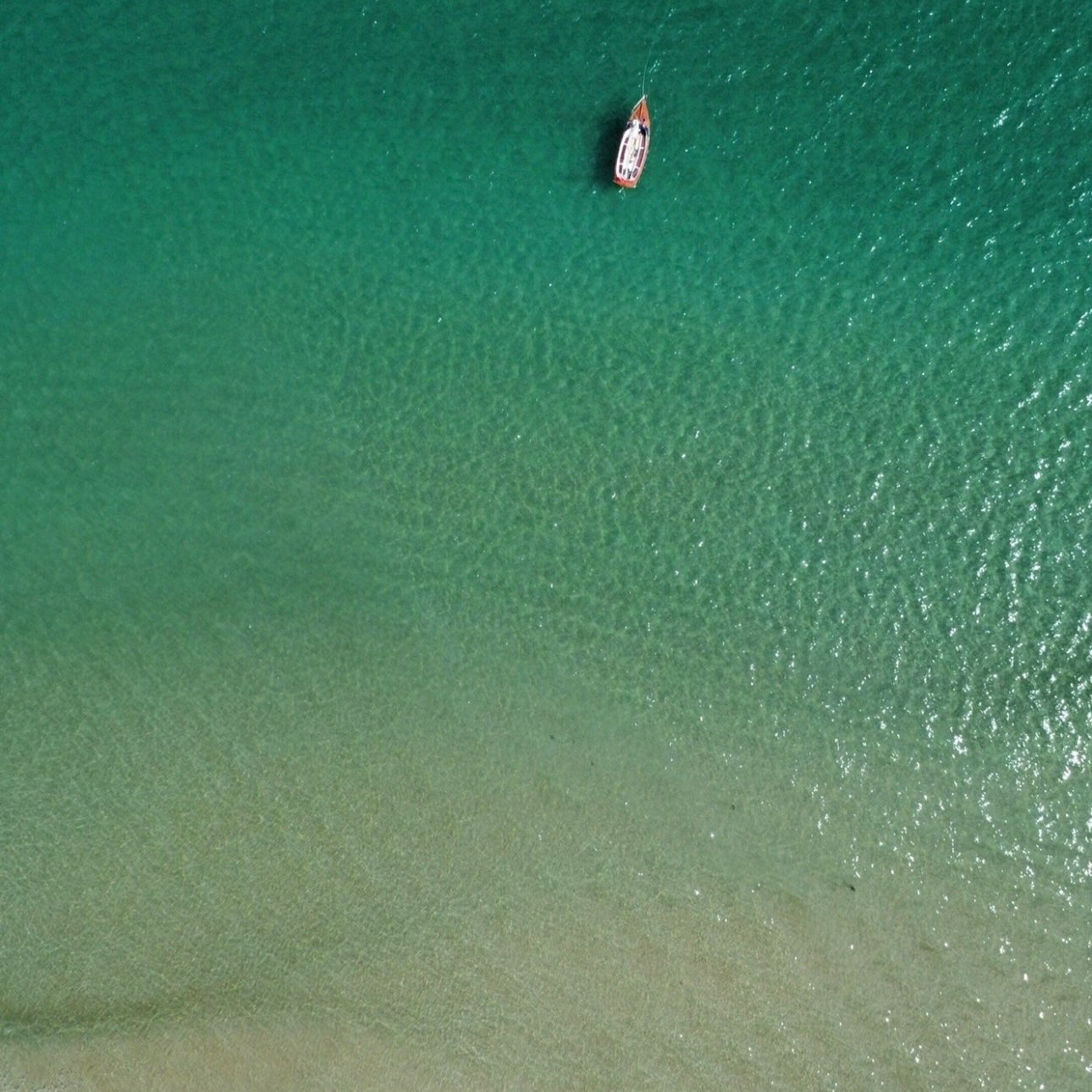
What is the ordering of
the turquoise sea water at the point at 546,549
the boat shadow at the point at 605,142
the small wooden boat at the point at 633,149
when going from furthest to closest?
the boat shadow at the point at 605,142 → the small wooden boat at the point at 633,149 → the turquoise sea water at the point at 546,549

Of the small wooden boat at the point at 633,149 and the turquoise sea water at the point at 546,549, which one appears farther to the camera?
the small wooden boat at the point at 633,149

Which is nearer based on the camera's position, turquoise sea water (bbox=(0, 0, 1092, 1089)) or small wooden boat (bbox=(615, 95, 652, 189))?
turquoise sea water (bbox=(0, 0, 1092, 1089))

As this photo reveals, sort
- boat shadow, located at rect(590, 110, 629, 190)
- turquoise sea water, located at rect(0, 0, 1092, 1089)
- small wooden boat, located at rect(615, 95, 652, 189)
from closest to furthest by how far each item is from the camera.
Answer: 1. turquoise sea water, located at rect(0, 0, 1092, 1089)
2. small wooden boat, located at rect(615, 95, 652, 189)
3. boat shadow, located at rect(590, 110, 629, 190)

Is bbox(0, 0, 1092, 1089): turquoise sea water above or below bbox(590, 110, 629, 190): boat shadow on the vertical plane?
below

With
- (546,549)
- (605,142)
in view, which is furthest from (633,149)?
(546,549)

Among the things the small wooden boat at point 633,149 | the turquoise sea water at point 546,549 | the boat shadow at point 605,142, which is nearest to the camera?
the turquoise sea water at point 546,549

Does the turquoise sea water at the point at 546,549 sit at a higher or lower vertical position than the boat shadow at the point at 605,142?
lower
